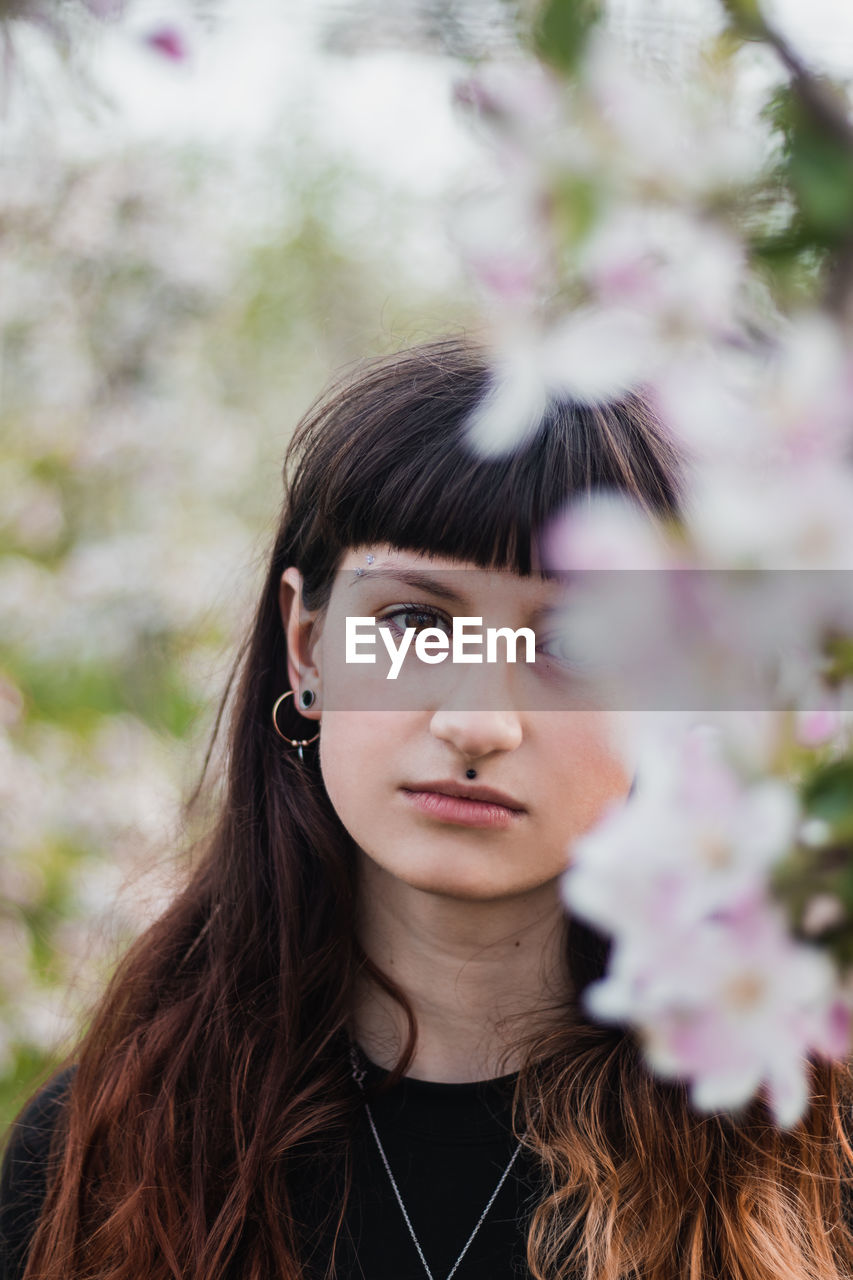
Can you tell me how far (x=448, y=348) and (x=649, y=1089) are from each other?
75 cm

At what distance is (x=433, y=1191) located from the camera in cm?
117

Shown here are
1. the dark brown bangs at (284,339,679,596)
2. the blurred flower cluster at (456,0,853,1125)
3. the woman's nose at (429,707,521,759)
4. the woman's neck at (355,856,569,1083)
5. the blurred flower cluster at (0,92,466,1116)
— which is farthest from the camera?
the blurred flower cluster at (0,92,466,1116)

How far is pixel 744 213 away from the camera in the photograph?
0.33 metres

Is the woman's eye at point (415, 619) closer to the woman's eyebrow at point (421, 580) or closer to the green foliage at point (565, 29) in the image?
the woman's eyebrow at point (421, 580)

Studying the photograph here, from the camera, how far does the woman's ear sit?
1260 mm

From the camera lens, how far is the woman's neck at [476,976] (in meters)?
1.18

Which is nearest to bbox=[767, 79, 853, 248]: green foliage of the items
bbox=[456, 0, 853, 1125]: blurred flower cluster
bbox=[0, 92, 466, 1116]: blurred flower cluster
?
bbox=[456, 0, 853, 1125]: blurred flower cluster

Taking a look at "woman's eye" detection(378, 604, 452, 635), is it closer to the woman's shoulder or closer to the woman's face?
the woman's face

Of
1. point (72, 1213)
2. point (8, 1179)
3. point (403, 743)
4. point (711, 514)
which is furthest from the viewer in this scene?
point (8, 1179)

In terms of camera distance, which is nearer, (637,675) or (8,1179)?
(637,675)

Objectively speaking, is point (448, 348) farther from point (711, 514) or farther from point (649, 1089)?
point (711, 514)

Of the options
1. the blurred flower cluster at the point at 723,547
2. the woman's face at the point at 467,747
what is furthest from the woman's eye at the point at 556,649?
the blurred flower cluster at the point at 723,547

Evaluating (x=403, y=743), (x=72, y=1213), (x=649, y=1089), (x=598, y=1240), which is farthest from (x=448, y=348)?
(x=72, y=1213)

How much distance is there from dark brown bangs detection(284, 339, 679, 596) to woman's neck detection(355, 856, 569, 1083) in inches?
14.1
